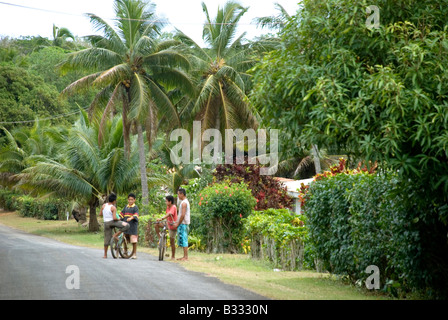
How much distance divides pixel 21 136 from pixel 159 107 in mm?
20956

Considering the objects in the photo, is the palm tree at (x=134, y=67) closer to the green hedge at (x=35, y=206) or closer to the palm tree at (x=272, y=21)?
the palm tree at (x=272, y=21)

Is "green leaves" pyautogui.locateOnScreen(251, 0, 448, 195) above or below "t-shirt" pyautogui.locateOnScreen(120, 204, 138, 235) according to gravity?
above

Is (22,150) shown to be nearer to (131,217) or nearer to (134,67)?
(134,67)

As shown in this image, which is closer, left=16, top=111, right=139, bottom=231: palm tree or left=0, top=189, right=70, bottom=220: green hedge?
left=16, top=111, right=139, bottom=231: palm tree

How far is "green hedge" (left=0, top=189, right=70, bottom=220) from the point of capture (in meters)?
41.5

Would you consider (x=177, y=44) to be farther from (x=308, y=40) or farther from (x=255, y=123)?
(x=308, y=40)

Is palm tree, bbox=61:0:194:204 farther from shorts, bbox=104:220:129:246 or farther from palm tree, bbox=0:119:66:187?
palm tree, bbox=0:119:66:187

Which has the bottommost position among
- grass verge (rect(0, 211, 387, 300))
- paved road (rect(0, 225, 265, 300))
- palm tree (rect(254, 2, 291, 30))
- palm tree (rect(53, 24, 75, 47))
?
grass verge (rect(0, 211, 387, 300))

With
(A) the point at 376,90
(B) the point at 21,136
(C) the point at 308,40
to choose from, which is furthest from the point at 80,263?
(B) the point at 21,136

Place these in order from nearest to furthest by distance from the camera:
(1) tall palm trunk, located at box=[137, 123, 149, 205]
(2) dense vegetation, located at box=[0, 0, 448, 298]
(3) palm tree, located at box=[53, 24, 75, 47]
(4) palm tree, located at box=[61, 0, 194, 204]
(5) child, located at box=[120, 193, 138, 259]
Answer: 1. (2) dense vegetation, located at box=[0, 0, 448, 298]
2. (5) child, located at box=[120, 193, 138, 259]
3. (4) palm tree, located at box=[61, 0, 194, 204]
4. (1) tall palm trunk, located at box=[137, 123, 149, 205]
5. (3) palm tree, located at box=[53, 24, 75, 47]

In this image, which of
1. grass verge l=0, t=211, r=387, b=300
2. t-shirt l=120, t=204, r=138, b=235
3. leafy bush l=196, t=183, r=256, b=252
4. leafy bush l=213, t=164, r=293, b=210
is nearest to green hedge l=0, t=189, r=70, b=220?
leafy bush l=213, t=164, r=293, b=210

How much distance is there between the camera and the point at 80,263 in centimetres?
1276

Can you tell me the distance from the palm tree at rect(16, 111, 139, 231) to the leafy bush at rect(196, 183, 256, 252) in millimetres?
9877

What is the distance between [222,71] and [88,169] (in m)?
8.49
